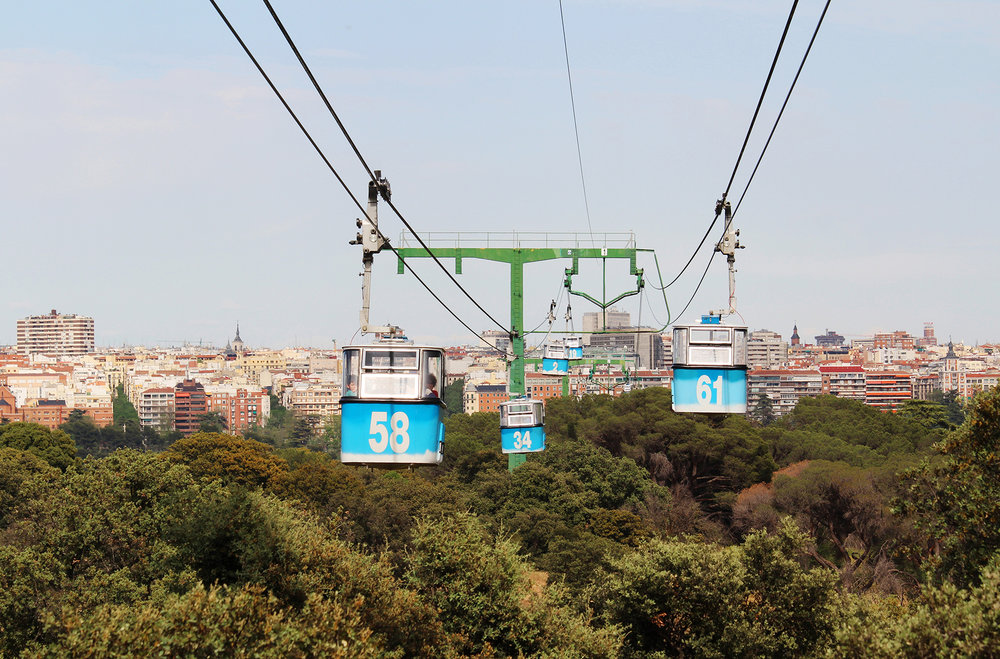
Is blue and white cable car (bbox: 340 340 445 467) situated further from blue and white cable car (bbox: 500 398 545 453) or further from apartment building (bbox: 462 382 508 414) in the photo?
apartment building (bbox: 462 382 508 414)

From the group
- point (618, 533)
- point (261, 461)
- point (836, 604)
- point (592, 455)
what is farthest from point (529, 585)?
point (261, 461)

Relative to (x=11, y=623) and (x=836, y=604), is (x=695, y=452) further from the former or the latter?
(x=11, y=623)

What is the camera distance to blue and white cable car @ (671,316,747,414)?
580 inches

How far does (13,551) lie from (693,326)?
16.9 meters

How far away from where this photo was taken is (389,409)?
1122 centimetres

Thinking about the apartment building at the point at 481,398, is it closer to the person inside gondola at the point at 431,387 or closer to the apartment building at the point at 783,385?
the apartment building at the point at 783,385

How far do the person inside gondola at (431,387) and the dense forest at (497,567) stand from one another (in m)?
4.27

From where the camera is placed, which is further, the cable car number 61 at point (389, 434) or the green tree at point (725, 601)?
the green tree at point (725, 601)

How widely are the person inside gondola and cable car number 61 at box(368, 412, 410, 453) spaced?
0.37m

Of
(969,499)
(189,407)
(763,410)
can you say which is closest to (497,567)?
(969,499)

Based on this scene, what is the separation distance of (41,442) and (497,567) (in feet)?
159

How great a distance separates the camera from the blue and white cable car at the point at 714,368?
14.7m

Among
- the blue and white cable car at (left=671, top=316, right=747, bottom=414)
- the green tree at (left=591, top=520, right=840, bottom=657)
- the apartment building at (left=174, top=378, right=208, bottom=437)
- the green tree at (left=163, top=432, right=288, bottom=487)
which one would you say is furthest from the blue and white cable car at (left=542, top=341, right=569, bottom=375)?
the apartment building at (left=174, top=378, right=208, bottom=437)

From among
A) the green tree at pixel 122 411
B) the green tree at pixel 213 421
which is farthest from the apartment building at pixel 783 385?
the green tree at pixel 122 411
